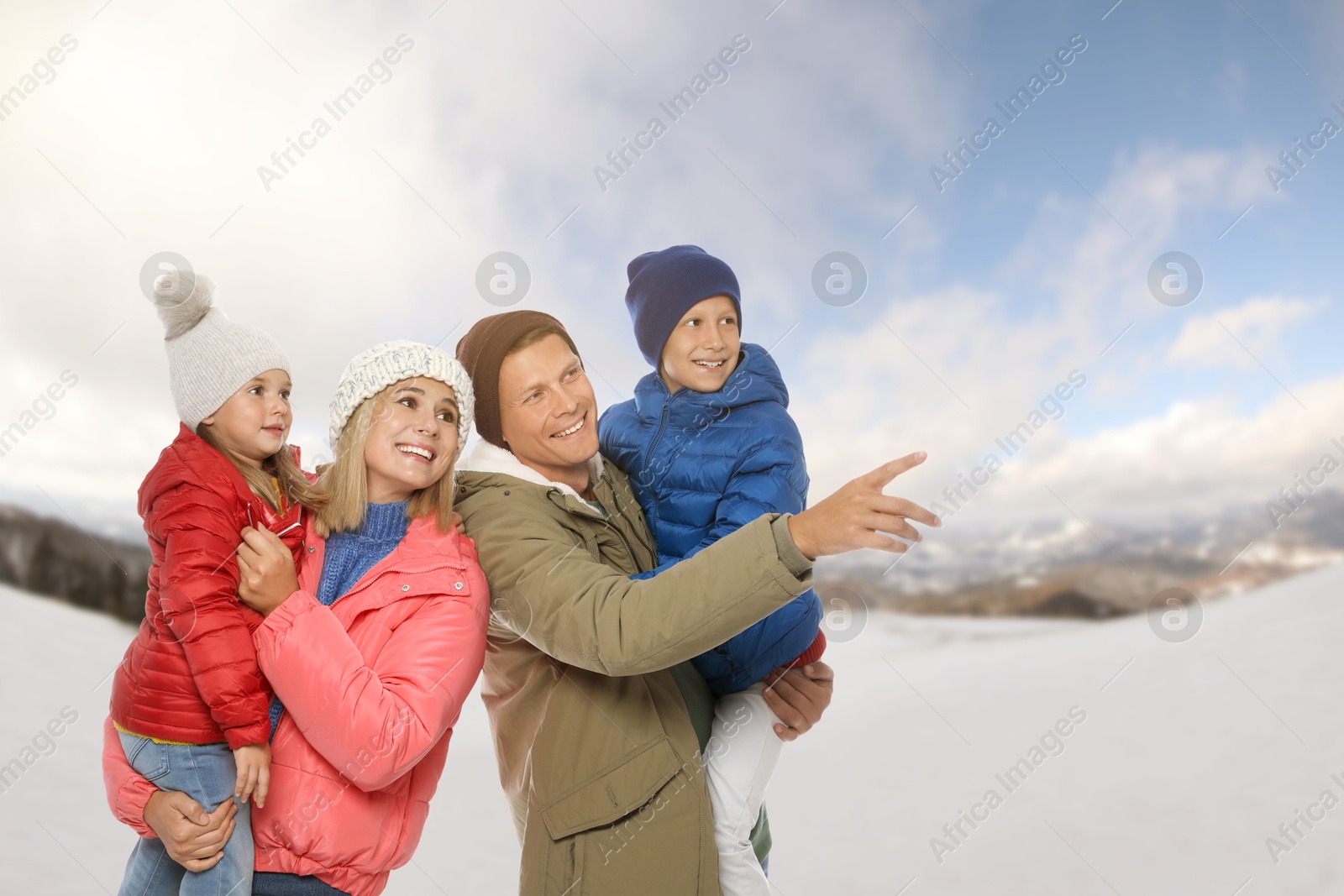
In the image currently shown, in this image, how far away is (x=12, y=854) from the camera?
351 centimetres

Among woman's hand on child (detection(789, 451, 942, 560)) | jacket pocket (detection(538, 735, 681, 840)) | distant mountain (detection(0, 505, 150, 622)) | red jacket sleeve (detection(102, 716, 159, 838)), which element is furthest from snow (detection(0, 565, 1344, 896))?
woman's hand on child (detection(789, 451, 942, 560))

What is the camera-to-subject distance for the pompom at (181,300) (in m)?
1.98

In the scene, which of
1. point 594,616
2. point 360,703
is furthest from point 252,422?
point 594,616

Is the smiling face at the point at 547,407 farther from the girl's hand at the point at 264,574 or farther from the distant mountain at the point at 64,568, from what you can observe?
the distant mountain at the point at 64,568

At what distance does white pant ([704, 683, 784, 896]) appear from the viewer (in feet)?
6.38

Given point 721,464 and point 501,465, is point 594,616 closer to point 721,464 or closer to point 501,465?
point 501,465

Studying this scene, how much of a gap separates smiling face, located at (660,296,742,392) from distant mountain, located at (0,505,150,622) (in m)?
4.68

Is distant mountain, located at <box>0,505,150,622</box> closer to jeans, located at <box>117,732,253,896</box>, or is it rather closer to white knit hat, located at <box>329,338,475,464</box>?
jeans, located at <box>117,732,253,896</box>

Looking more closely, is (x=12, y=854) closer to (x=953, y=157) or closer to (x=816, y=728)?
(x=816, y=728)

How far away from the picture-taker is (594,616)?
1.60 meters

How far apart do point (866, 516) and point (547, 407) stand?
800 millimetres

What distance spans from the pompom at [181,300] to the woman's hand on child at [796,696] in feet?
4.70

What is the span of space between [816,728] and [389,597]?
3780 mm

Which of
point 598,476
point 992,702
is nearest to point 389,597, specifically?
point 598,476
